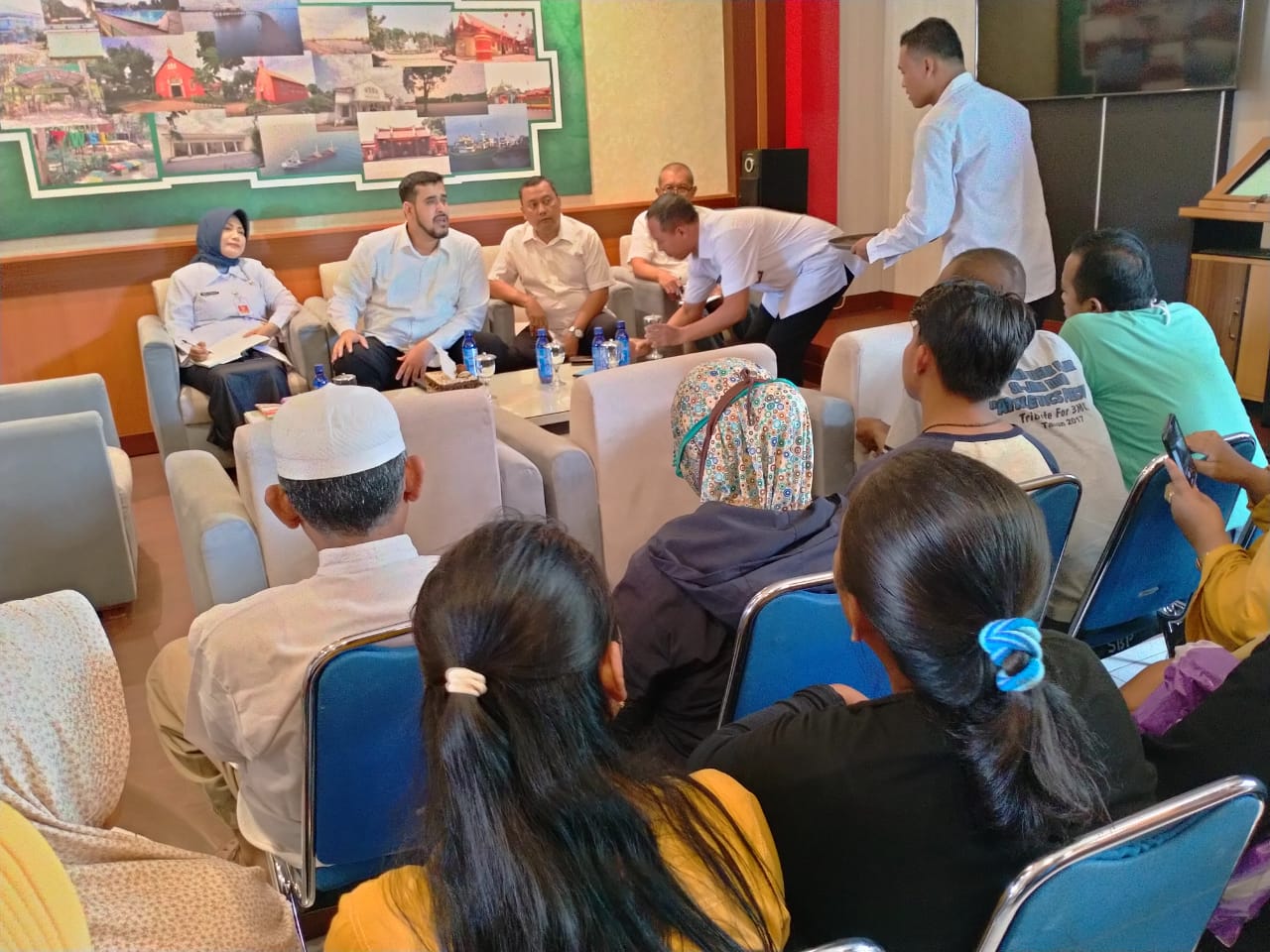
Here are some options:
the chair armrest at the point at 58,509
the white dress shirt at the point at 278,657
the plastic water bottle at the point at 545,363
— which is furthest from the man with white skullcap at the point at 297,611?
the plastic water bottle at the point at 545,363

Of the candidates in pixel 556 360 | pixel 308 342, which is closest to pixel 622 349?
pixel 556 360

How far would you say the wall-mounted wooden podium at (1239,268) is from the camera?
4090mm

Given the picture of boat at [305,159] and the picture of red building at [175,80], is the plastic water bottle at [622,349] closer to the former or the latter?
the picture of boat at [305,159]

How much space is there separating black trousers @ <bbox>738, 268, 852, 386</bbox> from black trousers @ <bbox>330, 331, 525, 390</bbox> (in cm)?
123

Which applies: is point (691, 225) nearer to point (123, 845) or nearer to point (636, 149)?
point (636, 149)

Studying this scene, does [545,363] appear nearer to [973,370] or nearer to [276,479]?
[276,479]

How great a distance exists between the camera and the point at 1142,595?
1998 millimetres

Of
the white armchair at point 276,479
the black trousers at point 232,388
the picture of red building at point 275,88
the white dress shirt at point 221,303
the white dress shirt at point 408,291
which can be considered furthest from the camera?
the picture of red building at point 275,88

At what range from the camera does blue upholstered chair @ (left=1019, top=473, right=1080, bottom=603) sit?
1677 mm

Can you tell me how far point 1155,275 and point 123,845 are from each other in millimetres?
5206

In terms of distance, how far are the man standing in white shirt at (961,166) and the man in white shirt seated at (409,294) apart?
6.37 ft

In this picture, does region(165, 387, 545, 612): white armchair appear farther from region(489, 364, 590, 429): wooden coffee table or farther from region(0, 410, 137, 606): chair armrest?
region(489, 364, 590, 429): wooden coffee table

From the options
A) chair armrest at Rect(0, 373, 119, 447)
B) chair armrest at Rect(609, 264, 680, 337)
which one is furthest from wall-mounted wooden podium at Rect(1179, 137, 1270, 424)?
chair armrest at Rect(0, 373, 119, 447)

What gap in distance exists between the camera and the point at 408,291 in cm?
477
